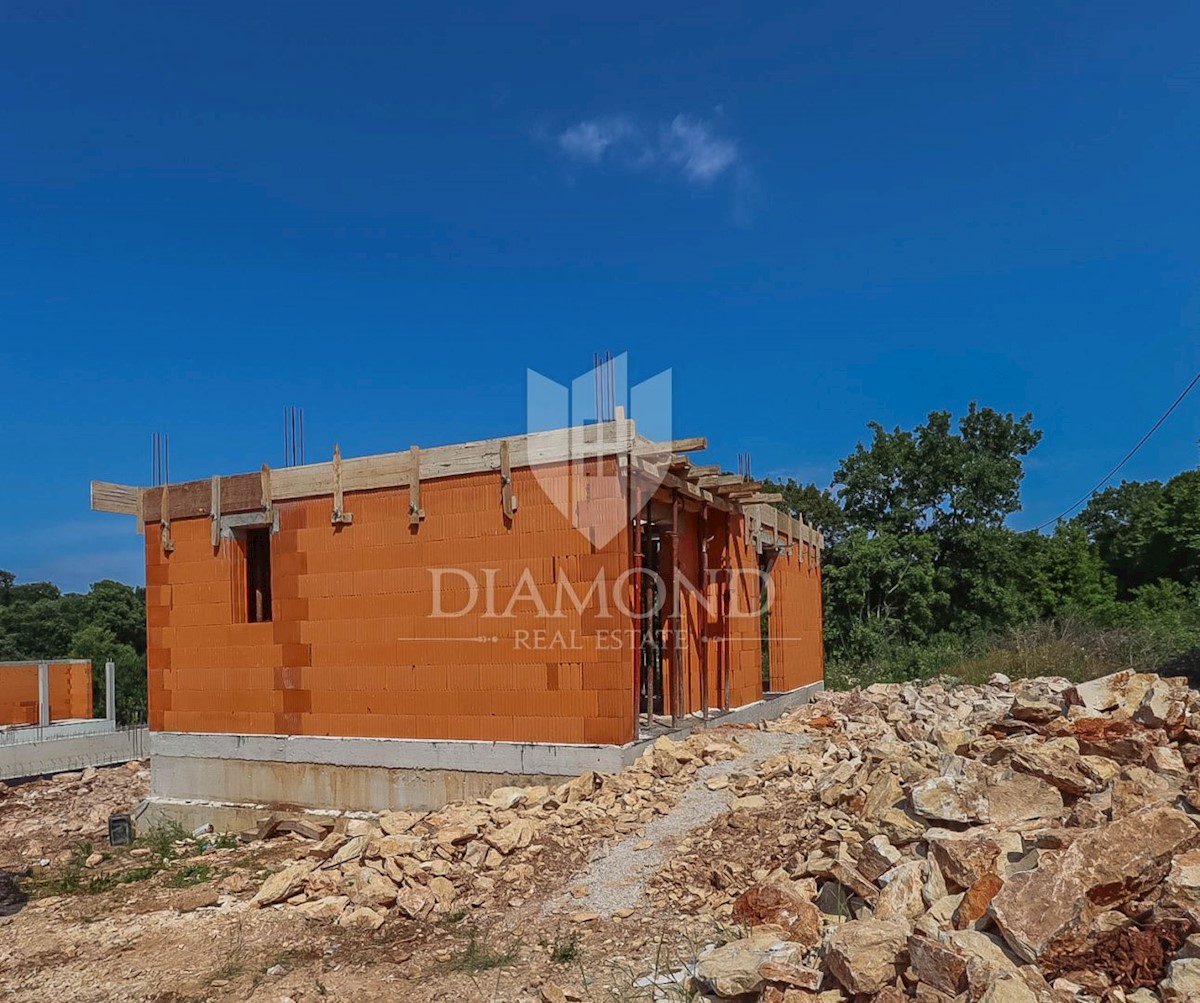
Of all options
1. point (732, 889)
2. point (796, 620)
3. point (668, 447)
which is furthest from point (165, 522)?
point (796, 620)

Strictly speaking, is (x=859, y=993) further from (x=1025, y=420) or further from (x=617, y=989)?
(x=1025, y=420)

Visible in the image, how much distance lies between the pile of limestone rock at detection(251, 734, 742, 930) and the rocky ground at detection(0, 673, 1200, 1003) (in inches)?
1.0

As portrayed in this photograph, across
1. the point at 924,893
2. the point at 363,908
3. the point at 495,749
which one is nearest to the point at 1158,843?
the point at 924,893

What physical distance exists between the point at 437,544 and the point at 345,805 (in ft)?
11.0

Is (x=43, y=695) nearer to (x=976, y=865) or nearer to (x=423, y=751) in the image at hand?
(x=423, y=751)

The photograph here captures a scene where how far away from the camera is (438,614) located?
10.4 metres

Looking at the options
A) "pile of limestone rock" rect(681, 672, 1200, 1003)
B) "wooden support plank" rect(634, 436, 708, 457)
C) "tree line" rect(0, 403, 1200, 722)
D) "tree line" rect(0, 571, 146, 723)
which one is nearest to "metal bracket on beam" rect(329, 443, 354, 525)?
"wooden support plank" rect(634, 436, 708, 457)

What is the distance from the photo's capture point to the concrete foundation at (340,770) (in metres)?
9.67

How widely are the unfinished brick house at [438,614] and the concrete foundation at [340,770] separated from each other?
0.03m

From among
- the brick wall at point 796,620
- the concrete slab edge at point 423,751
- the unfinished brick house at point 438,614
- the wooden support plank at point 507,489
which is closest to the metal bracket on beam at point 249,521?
the unfinished brick house at point 438,614

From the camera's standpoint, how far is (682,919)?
6.02 m

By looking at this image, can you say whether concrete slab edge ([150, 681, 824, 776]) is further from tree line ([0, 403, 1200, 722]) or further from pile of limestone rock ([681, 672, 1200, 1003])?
tree line ([0, 403, 1200, 722])

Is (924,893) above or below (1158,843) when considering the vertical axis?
below

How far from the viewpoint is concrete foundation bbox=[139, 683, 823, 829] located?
381 inches
